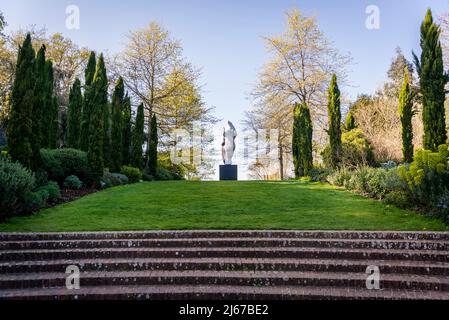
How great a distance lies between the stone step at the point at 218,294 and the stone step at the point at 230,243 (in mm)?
1422

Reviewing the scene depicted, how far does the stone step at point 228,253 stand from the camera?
6.31 meters

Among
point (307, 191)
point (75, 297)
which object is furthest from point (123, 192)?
point (75, 297)

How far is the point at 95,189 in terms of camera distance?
1426 centimetres

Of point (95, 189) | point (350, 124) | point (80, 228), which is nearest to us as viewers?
point (80, 228)

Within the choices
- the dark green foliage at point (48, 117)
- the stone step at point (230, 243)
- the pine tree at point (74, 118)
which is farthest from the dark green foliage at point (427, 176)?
the pine tree at point (74, 118)

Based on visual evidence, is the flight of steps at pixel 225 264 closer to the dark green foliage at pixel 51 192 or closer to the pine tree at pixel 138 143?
the dark green foliage at pixel 51 192

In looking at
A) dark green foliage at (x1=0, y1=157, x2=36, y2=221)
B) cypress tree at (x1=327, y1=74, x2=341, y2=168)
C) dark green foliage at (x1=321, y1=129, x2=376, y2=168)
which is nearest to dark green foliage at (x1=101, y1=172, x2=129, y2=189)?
dark green foliage at (x1=0, y1=157, x2=36, y2=221)

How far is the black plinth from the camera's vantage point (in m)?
22.5

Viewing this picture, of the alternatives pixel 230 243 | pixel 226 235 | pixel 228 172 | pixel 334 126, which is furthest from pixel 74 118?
pixel 230 243

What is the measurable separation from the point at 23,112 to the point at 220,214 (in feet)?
22.6

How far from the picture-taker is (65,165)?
1392 cm
